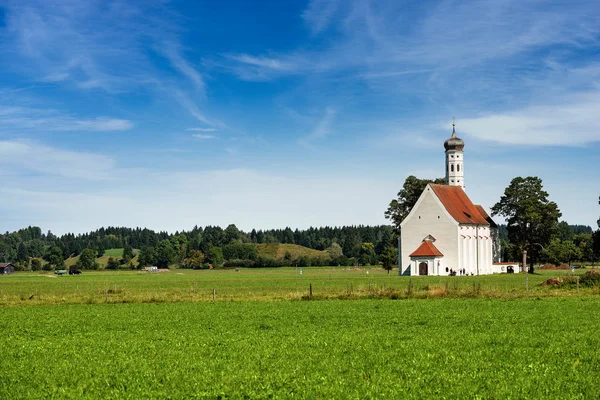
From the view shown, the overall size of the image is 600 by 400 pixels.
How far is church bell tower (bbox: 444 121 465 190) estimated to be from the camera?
11894 centimetres

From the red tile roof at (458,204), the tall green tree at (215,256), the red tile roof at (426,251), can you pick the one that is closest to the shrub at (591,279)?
the red tile roof at (426,251)

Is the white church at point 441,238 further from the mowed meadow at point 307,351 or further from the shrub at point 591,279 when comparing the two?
the mowed meadow at point 307,351

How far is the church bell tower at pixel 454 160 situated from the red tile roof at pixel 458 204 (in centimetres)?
413

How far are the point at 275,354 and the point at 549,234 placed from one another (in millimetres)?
96886

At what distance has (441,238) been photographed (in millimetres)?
101750

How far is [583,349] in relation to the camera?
67.6ft

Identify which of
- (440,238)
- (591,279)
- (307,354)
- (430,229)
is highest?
(430,229)

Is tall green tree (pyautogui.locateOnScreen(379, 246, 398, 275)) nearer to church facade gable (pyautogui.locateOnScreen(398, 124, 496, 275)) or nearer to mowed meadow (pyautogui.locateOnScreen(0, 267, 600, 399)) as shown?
church facade gable (pyautogui.locateOnScreen(398, 124, 496, 275))

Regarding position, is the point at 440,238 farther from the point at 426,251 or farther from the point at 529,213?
the point at 529,213

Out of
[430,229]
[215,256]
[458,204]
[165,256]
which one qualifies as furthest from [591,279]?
[165,256]

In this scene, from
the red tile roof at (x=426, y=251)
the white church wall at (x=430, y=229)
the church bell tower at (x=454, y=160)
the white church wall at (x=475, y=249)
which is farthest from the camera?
the church bell tower at (x=454, y=160)

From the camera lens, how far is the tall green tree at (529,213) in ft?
348

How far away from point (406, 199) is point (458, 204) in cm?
907

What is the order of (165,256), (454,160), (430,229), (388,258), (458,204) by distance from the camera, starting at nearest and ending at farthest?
(430,229)
(458,204)
(388,258)
(454,160)
(165,256)
